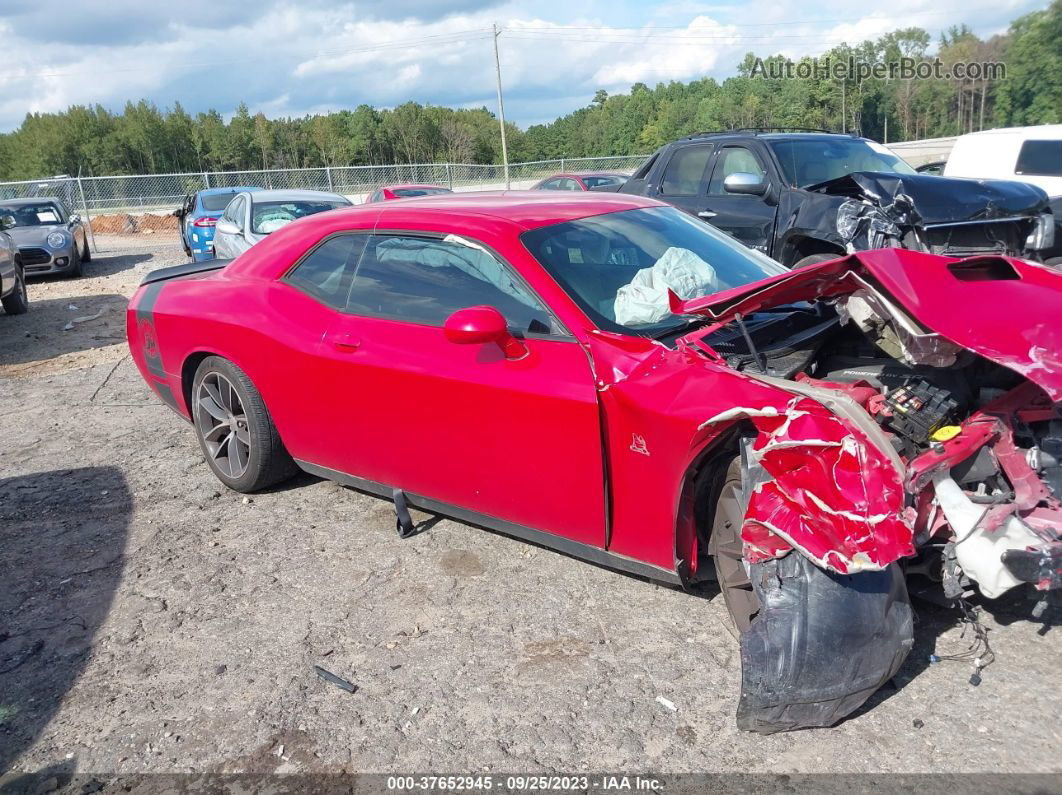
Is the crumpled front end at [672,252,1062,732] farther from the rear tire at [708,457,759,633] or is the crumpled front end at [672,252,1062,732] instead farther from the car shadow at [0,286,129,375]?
the car shadow at [0,286,129,375]

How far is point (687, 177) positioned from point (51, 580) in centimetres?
690

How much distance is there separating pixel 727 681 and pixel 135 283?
1521 centimetres

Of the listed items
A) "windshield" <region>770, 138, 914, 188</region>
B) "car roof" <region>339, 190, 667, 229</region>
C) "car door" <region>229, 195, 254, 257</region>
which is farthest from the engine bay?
"car door" <region>229, 195, 254, 257</region>

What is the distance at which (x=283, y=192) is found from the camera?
11586 millimetres

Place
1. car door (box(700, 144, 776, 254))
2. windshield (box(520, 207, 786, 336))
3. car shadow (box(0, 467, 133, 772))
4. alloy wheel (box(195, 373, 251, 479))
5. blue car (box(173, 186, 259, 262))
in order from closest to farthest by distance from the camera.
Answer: car shadow (box(0, 467, 133, 772)) → windshield (box(520, 207, 786, 336)) → alloy wheel (box(195, 373, 251, 479)) → car door (box(700, 144, 776, 254)) → blue car (box(173, 186, 259, 262))

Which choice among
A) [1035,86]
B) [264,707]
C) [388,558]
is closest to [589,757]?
[264,707]

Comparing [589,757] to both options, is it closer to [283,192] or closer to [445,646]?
[445,646]

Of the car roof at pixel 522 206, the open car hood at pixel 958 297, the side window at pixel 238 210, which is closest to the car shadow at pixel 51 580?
the car roof at pixel 522 206

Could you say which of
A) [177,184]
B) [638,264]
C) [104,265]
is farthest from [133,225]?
[638,264]

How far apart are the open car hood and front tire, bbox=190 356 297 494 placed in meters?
2.59

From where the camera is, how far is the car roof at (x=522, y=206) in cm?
374

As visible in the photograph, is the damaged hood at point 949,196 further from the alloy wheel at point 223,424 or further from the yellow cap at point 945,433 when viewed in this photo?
the alloy wheel at point 223,424

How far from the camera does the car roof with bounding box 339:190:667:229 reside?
3744mm

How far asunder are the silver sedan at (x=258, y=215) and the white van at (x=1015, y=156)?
7.93 meters
